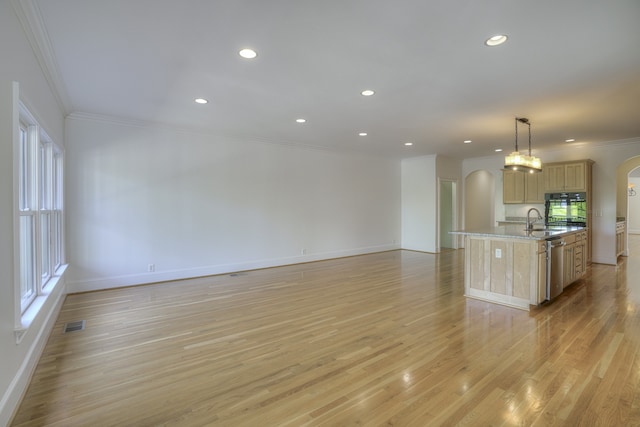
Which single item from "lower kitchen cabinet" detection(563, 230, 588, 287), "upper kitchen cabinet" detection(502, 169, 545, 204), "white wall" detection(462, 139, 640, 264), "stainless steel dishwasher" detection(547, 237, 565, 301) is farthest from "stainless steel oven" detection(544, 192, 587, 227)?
"stainless steel dishwasher" detection(547, 237, 565, 301)

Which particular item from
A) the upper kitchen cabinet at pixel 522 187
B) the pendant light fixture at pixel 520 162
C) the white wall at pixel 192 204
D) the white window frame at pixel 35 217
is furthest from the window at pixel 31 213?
the upper kitchen cabinet at pixel 522 187

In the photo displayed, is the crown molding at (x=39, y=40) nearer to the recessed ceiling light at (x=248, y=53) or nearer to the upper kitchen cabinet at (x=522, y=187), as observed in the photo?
the recessed ceiling light at (x=248, y=53)

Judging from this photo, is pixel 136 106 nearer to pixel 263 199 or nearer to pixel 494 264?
pixel 263 199

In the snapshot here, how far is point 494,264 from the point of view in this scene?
4.34 meters

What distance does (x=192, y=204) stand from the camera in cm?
570

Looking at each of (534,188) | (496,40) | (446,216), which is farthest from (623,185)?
(496,40)

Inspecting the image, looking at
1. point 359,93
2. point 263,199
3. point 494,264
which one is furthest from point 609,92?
point 263,199

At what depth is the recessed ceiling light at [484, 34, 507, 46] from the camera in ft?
8.18

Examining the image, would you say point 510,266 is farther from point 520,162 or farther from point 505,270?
point 520,162

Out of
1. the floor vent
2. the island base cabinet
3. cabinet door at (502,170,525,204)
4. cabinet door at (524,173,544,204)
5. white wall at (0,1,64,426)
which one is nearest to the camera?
white wall at (0,1,64,426)

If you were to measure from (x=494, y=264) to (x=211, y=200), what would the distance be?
15.9 feet

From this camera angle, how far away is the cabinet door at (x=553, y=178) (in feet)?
23.5

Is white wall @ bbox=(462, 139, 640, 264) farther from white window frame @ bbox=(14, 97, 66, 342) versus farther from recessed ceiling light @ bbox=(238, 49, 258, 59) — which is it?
white window frame @ bbox=(14, 97, 66, 342)

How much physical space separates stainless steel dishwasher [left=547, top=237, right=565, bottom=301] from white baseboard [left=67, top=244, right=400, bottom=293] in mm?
4494
